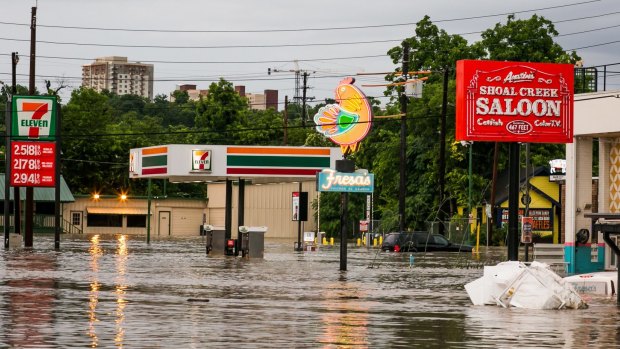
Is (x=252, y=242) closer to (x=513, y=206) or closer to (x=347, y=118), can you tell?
(x=347, y=118)

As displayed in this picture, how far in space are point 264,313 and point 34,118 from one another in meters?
40.3

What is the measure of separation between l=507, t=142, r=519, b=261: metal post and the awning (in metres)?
82.3

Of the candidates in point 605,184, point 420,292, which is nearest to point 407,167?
point 605,184

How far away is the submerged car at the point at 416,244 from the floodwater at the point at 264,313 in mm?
27982

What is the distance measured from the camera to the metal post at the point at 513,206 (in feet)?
117

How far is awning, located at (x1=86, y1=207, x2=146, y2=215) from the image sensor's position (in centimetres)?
11525

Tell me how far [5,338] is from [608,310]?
13.7 metres

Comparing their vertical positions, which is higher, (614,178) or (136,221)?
(614,178)

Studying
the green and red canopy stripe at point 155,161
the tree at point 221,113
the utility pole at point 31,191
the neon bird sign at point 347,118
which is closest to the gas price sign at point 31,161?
the utility pole at point 31,191

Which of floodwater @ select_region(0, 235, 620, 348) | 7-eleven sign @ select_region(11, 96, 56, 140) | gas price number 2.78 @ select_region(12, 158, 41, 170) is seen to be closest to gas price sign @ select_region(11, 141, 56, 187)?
gas price number 2.78 @ select_region(12, 158, 41, 170)

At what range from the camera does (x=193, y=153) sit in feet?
198

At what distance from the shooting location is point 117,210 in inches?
4587

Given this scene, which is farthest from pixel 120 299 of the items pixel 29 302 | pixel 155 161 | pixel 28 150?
pixel 155 161

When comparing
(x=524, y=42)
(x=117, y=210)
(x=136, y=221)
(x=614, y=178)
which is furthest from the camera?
(x=136, y=221)
